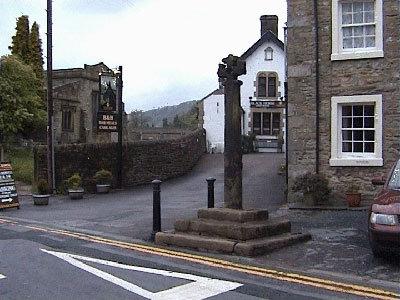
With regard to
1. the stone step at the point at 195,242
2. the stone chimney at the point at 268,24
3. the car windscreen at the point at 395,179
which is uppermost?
the stone chimney at the point at 268,24

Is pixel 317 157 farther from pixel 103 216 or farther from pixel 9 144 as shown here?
pixel 9 144

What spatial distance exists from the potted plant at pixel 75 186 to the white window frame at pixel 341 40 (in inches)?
442

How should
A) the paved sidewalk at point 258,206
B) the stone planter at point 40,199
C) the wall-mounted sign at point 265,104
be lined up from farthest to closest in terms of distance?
the wall-mounted sign at point 265,104 → the stone planter at point 40,199 → the paved sidewalk at point 258,206

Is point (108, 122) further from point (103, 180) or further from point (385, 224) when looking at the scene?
point (385, 224)

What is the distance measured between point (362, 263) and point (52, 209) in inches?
474

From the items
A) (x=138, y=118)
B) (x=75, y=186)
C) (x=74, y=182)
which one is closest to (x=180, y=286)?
(x=75, y=186)

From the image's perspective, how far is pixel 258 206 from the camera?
16.6m

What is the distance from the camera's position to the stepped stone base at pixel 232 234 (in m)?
8.88

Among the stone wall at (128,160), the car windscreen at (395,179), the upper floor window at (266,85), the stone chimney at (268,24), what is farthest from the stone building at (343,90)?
the stone chimney at (268,24)

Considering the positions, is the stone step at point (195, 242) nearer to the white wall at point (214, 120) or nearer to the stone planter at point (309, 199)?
the stone planter at point (309, 199)

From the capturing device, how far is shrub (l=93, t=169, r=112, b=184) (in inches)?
918

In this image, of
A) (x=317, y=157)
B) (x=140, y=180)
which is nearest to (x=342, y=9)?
(x=317, y=157)

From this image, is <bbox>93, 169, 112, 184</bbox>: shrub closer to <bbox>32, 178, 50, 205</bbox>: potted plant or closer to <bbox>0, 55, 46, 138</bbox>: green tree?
<bbox>32, 178, 50, 205</bbox>: potted plant

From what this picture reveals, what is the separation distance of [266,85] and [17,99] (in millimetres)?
21025
